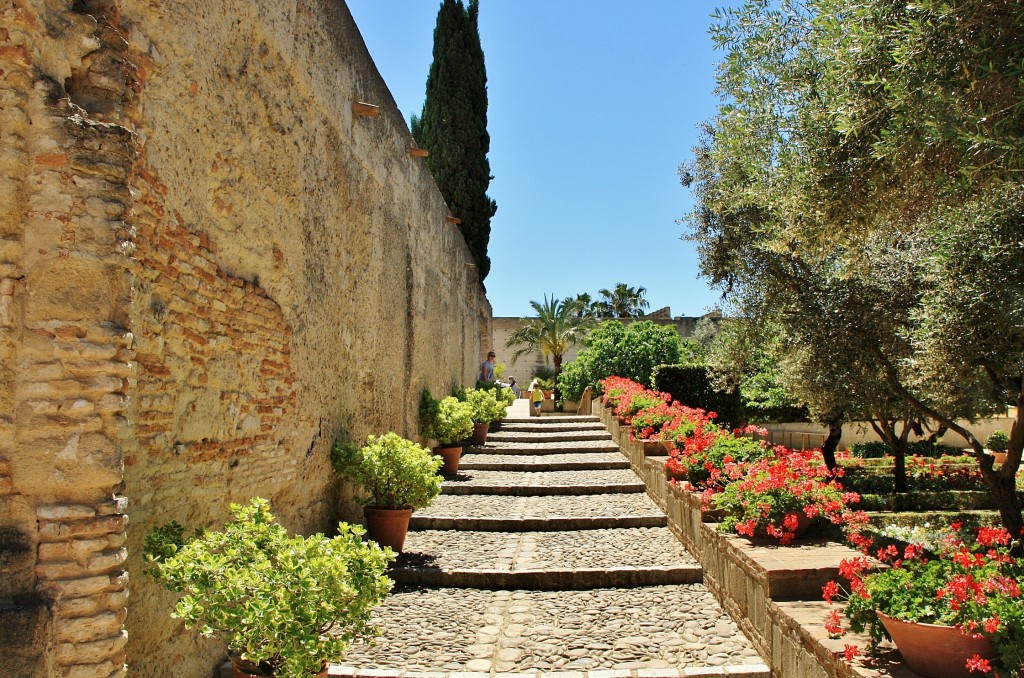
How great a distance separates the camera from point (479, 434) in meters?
12.8

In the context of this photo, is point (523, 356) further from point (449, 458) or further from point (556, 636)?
point (556, 636)

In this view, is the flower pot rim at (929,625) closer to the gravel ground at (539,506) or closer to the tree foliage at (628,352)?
the gravel ground at (539,506)

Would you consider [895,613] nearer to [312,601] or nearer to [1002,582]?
[1002,582]

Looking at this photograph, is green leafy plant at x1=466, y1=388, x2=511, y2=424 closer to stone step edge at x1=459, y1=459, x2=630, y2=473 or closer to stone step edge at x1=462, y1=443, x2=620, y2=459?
stone step edge at x1=462, y1=443, x2=620, y2=459

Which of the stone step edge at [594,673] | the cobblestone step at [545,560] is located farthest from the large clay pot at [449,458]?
the stone step edge at [594,673]

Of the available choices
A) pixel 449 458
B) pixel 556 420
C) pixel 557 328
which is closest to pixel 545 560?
pixel 449 458

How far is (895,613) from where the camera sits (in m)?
2.67

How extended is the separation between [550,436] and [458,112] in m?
8.94

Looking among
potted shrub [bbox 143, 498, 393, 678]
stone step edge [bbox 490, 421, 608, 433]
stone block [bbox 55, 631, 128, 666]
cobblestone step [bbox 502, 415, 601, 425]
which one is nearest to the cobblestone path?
potted shrub [bbox 143, 498, 393, 678]

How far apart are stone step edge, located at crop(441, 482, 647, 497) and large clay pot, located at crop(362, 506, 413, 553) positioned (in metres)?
3.01

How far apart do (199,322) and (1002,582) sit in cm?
387

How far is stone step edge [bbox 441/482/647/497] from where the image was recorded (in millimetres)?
8916

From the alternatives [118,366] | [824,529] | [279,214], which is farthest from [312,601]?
[824,529]

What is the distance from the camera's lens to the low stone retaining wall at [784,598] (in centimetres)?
290
